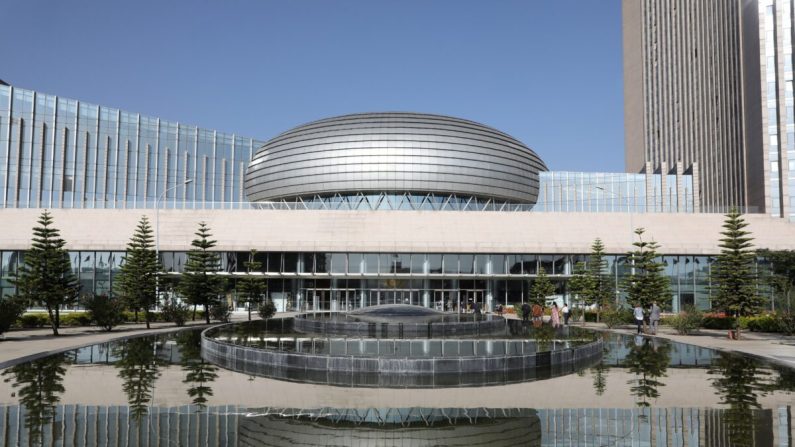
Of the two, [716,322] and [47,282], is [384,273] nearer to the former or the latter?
[716,322]

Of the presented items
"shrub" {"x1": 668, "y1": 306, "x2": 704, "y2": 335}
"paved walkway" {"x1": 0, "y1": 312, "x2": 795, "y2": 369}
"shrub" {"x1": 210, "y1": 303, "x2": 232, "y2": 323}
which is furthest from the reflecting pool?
"shrub" {"x1": 210, "y1": 303, "x2": 232, "y2": 323}

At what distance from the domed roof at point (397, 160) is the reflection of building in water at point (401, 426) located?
197 ft

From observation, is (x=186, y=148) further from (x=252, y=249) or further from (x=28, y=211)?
(x=252, y=249)

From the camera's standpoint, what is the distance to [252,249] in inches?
2276

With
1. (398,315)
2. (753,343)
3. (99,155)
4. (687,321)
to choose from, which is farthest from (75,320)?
(99,155)

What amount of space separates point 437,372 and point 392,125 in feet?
197

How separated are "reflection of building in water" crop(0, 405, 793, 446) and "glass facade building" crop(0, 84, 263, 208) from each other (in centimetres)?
7424

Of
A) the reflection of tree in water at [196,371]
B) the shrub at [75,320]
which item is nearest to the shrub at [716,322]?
the reflection of tree in water at [196,371]

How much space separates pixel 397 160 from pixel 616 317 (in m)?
38.0

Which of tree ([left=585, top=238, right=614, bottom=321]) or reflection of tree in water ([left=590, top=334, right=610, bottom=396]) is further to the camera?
tree ([left=585, top=238, right=614, bottom=321])

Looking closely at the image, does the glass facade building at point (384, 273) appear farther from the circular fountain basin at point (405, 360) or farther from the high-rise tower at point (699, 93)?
the circular fountain basin at point (405, 360)

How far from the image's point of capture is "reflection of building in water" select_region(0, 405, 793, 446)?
10664 mm

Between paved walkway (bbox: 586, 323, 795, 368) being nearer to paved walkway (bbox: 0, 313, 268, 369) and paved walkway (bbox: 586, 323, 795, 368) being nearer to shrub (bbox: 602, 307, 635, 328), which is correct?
shrub (bbox: 602, 307, 635, 328)

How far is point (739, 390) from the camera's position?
1566cm
